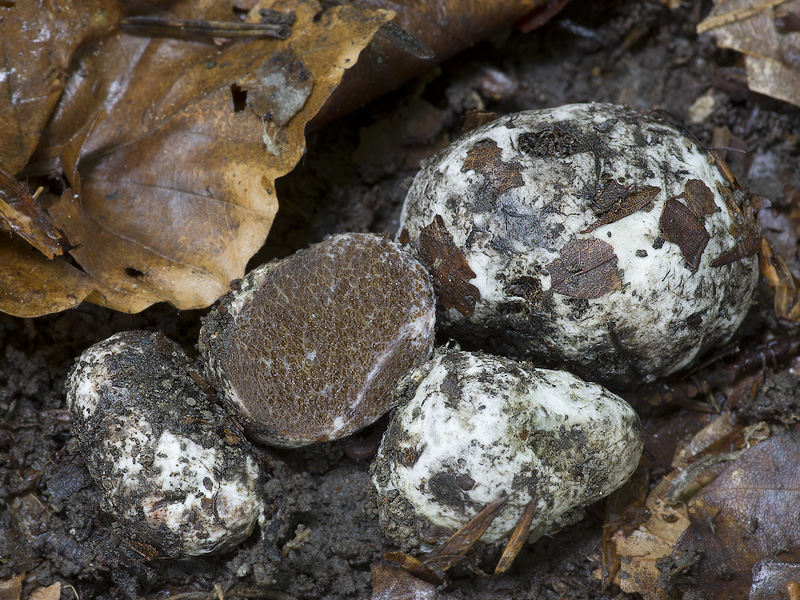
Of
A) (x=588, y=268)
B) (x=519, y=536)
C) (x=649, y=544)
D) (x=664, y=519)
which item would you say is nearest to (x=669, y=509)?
(x=664, y=519)

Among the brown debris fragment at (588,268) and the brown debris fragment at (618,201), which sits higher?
the brown debris fragment at (618,201)

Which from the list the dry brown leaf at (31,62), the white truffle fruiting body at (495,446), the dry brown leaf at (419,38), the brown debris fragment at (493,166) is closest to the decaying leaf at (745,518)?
the white truffle fruiting body at (495,446)

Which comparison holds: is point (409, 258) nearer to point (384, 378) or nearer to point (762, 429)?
point (384, 378)

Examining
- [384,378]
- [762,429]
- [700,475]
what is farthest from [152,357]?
[762,429]

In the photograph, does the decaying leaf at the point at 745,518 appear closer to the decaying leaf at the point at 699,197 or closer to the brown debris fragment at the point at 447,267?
the decaying leaf at the point at 699,197

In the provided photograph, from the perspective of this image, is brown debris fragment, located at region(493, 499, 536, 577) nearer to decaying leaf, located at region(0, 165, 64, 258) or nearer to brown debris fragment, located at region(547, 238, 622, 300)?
brown debris fragment, located at region(547, 238, 622, 300)

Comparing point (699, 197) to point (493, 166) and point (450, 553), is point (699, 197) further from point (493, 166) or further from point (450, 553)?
point (450, 553)
